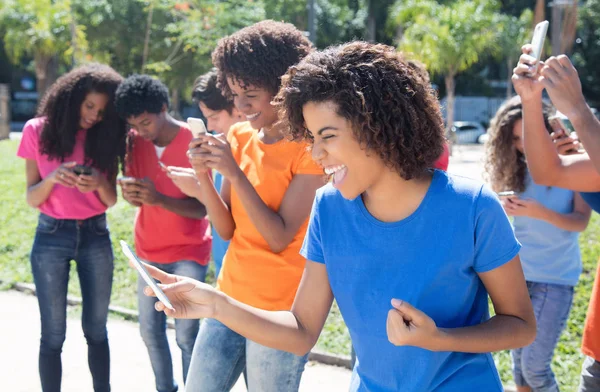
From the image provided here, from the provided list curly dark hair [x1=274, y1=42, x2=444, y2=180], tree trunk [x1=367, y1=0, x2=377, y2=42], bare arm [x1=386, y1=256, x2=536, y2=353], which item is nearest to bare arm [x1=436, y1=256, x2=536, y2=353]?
bare arm [x1=386, y1=256, x2=536, y2=353]

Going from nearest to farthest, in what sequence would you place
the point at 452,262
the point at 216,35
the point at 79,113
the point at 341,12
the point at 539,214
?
the point at 452,262 < the point at 539,214 < the point at 79,113 < the point at 216,35 < the point at 341,12

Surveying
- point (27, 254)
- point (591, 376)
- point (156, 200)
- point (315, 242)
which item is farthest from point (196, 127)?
point (27, 254)

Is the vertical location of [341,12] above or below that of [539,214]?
below

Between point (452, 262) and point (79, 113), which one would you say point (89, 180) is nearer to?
point (79, 113)

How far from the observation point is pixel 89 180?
3826mm

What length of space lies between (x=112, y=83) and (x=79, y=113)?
250mm

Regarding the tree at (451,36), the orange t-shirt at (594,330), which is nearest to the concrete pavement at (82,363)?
the orange t-shirt at (594,330)

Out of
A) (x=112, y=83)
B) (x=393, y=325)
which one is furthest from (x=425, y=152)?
(x=112, y=83)

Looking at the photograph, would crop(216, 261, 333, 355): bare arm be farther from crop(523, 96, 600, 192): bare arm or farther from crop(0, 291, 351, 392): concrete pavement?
crop(0, 291, 351, 392): concrete pavement

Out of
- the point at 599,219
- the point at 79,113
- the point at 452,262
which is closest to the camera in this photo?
the point at 452,262

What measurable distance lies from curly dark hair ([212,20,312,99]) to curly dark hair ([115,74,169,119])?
3.68 feet

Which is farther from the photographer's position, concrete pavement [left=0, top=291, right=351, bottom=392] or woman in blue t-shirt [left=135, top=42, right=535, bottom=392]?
concrete pavement [left=0, top=291, right=351, bottom=392]

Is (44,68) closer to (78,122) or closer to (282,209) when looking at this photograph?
(78,122)

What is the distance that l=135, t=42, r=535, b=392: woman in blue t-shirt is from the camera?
5.87 ft
